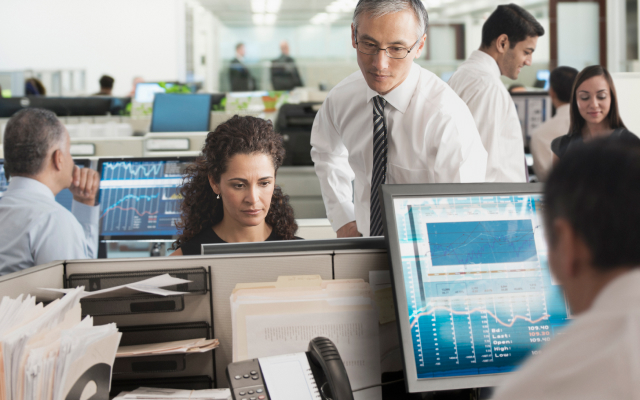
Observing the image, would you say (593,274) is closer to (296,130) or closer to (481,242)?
(481,242)

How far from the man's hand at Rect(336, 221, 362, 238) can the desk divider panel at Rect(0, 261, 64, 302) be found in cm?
89

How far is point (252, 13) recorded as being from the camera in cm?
988

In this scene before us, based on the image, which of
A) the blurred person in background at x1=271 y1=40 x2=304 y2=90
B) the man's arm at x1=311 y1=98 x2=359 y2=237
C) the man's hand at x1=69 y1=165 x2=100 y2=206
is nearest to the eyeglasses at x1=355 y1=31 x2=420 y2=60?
the man's arm at x1=311 y1=98 x2=359 y2=237

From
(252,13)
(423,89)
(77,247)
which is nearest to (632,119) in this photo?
(423,89)

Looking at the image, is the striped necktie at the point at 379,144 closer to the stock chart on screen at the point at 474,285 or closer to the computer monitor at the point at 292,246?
the computer monitor at the point at 292,246

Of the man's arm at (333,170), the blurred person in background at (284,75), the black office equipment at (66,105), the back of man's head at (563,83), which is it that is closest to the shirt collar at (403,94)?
the man's arm at (333,170)

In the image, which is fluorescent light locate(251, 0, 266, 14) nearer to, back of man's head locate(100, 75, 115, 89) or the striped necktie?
back of man's head locate(100, 75, 115, 89)

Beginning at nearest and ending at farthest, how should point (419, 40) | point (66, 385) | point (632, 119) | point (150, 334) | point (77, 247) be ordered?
point (66, 385)
point (150, 334)
point (419, 40)
point (77, 247)
point (632, 119)

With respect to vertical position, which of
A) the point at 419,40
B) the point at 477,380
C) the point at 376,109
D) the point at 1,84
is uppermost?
the point at 1,84

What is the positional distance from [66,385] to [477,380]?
1.92 feet

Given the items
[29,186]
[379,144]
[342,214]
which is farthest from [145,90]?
[379,144]

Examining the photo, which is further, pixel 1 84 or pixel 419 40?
pixel 1 84

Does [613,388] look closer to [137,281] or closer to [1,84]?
[137,281]

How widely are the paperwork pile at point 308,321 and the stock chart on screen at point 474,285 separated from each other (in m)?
0.11
